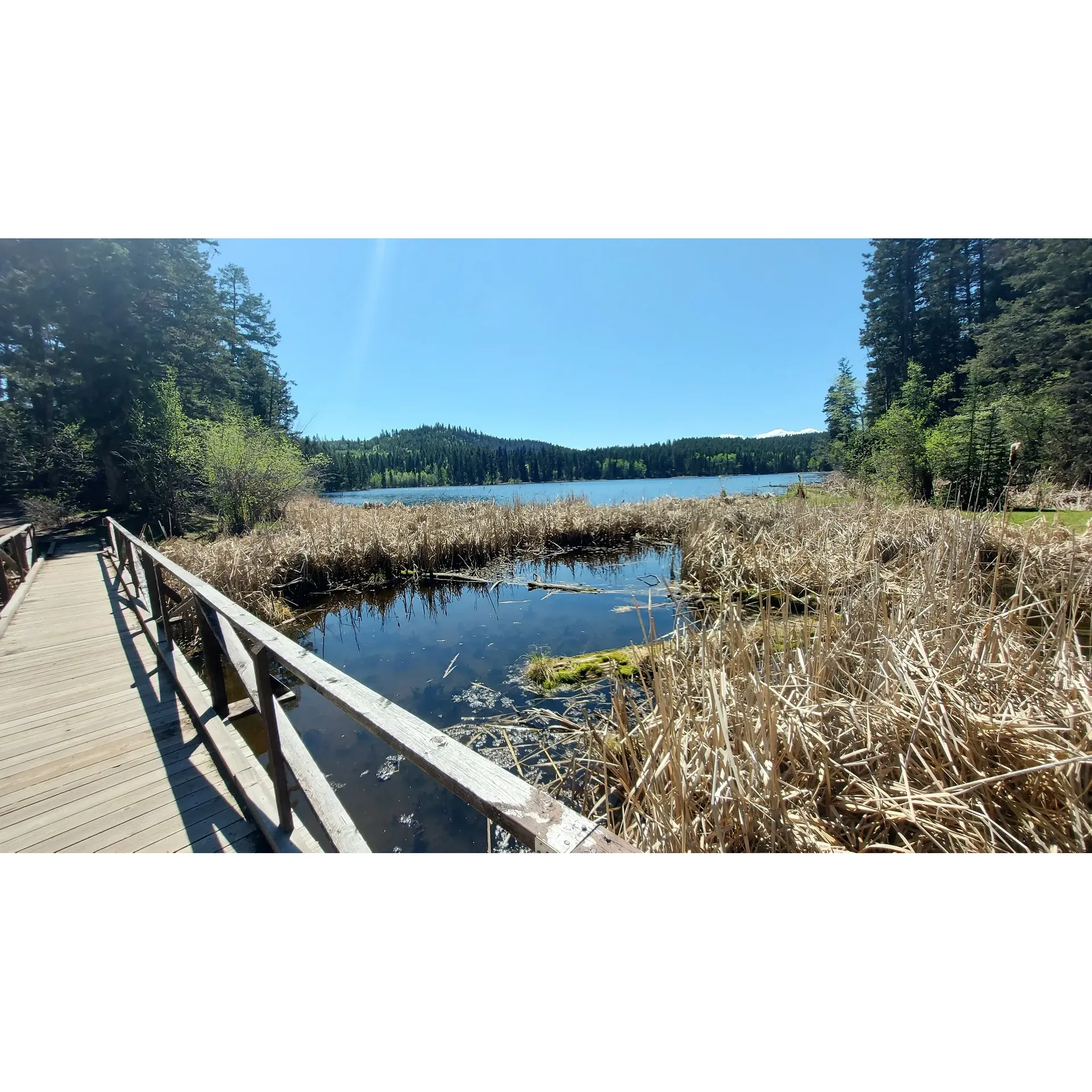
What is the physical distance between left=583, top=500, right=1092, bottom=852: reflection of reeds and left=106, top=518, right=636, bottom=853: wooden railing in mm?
947

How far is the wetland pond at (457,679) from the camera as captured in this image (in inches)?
134

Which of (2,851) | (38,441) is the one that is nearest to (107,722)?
(2,851)

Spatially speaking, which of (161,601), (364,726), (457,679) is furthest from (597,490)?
(364,726)

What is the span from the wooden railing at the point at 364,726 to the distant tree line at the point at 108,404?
1400 centimetres

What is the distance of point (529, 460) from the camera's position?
7325 cm

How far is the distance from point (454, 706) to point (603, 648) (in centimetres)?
234

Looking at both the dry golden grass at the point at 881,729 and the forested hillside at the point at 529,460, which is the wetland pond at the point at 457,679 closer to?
the dry golden grass at the point at 881,729

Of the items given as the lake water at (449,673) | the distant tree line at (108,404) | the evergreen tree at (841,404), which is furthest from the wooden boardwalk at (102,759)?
the evergreen tree at (841,404)

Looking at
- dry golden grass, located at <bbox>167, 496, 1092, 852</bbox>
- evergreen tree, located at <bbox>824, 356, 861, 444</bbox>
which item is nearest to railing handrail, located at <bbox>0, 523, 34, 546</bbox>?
dry golden grass, located at <bbox>167, 496, 1092, 852</bbox>

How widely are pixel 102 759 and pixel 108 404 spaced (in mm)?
19333

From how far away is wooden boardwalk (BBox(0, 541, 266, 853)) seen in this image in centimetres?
238

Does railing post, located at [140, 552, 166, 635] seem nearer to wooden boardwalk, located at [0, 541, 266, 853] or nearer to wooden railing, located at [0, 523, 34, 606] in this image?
wooden boardwalk, located at [0, 541, 266, 853]

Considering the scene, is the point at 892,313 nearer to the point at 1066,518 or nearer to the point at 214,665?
the point at 1066,518

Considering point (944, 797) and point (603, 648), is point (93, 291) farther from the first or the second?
point (944, 797)
